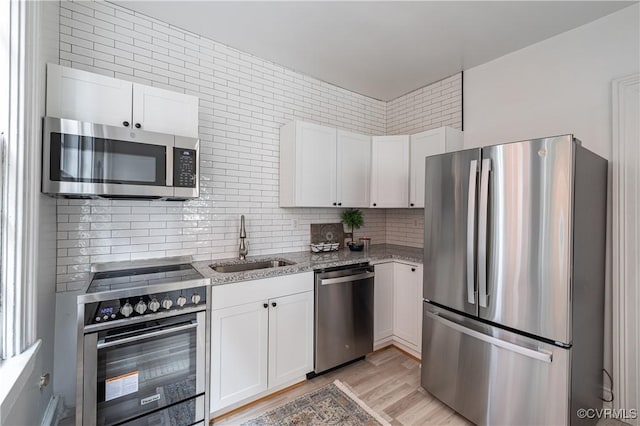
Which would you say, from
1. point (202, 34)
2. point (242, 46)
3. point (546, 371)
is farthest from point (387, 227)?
point (202, 34)

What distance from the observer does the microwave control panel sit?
1.94 metres

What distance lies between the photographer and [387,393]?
89.7 inches

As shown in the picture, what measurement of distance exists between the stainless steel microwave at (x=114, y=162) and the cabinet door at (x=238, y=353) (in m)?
0.93

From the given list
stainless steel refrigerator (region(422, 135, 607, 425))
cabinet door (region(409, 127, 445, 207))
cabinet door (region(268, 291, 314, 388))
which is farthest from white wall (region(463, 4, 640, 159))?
cabinet door (region(268, 291, 314, 388))

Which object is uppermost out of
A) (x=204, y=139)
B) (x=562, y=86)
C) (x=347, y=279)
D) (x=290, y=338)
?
(x=562, y=86)

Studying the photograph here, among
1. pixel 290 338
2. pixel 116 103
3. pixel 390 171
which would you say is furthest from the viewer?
pixel 390 171

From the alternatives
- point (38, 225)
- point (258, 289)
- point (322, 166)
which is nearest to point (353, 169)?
point (322, 166)

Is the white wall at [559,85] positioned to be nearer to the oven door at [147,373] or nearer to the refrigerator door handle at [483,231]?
the refrigerator door handle at [483,231]

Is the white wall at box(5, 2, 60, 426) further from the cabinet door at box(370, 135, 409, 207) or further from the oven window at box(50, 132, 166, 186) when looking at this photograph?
the cabinet door at box(370, 135, 409, 207)

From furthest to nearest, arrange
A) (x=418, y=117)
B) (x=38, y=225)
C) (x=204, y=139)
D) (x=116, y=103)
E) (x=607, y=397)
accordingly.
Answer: (x=418, y=117)
(x=204, y=139)
(x=607, y=397)
(x=116, y=103)
(x=38, y=225)

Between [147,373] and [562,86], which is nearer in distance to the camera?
[147,373]

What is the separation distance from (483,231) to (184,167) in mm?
2064

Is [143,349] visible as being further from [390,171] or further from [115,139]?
[390,171]

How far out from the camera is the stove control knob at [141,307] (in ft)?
5.32
